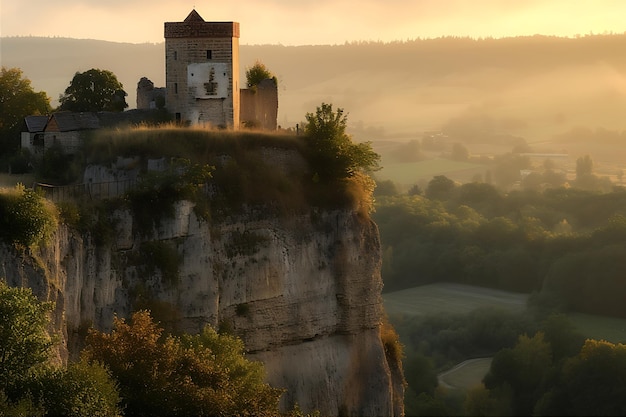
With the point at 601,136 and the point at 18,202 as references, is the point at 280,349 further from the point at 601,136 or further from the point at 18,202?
the point at 601,136

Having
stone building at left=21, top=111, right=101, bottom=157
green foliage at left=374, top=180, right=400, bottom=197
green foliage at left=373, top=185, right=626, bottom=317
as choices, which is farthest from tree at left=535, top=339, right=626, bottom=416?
green foliage at left=374, top=180, right=400, bottom=197

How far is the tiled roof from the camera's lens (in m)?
46.1

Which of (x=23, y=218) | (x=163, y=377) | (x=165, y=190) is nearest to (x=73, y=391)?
(x=163, y=377)

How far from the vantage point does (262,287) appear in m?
43.8

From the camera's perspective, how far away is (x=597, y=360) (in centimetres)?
8550

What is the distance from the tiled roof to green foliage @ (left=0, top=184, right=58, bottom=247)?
11158 millimetres

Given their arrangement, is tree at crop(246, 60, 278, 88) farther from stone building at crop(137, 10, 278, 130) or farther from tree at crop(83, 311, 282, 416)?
tree at crop(83, 311, 282, 416)

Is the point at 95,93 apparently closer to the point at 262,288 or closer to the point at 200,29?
the point at 200,29

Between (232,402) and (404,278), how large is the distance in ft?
301

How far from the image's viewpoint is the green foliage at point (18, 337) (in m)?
30.8

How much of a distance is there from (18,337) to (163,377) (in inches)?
194

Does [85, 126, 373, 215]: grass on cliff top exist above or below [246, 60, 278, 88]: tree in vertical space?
below

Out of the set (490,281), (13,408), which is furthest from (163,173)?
(490,281)

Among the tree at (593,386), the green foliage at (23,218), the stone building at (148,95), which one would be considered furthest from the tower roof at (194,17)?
the tree at (593,386)
